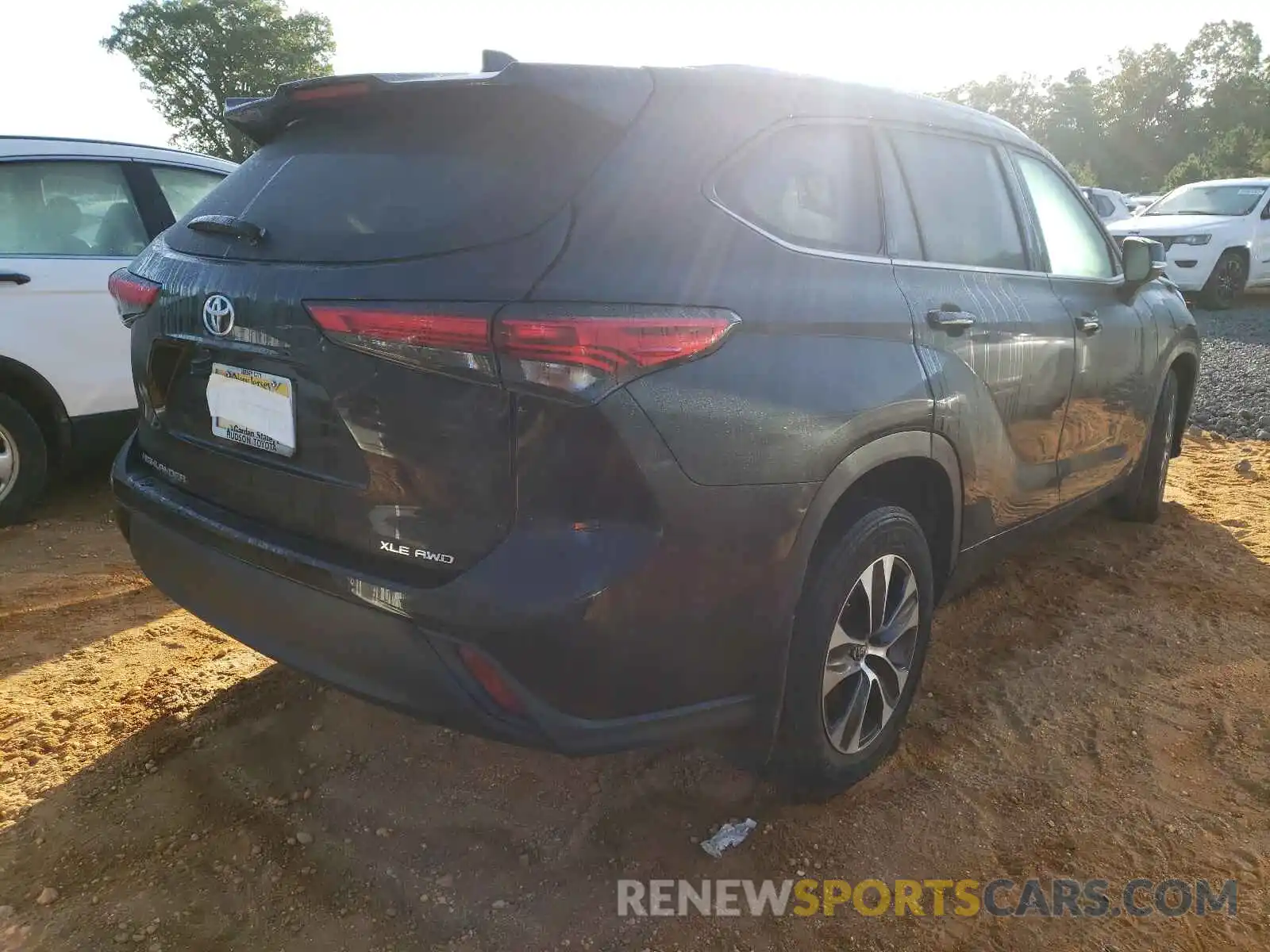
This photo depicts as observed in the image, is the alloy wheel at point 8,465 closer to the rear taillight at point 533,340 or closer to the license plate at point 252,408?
the license plate at point 252,408

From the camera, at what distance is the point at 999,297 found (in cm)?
281

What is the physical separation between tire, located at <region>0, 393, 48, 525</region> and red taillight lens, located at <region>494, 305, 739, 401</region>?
11.7 ft

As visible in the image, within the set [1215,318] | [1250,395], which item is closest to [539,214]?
[1250,395]

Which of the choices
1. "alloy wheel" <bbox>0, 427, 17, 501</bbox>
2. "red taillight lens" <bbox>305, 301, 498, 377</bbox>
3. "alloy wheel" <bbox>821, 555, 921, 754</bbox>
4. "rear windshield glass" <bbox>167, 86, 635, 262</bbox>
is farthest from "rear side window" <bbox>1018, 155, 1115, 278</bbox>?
"alloy wheel" <bbox>0, 427, 17, 501</bbox>

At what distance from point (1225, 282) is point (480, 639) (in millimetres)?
14077

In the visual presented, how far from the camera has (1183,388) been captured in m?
4.74

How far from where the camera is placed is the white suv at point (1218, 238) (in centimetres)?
1230

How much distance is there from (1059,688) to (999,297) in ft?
4.43

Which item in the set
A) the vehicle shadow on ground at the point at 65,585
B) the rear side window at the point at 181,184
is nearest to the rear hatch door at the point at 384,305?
the vehicle shadow on ground at the point at 65,585

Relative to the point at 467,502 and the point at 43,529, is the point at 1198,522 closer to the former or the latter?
the point at 467,502

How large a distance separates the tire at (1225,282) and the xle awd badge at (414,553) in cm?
1364

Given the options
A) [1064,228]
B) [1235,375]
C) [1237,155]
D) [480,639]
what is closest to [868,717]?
[480,639]

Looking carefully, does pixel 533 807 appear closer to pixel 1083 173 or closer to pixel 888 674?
pixel 888 674

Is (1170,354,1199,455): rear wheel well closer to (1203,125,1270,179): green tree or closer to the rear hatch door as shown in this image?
the rear hatch door
